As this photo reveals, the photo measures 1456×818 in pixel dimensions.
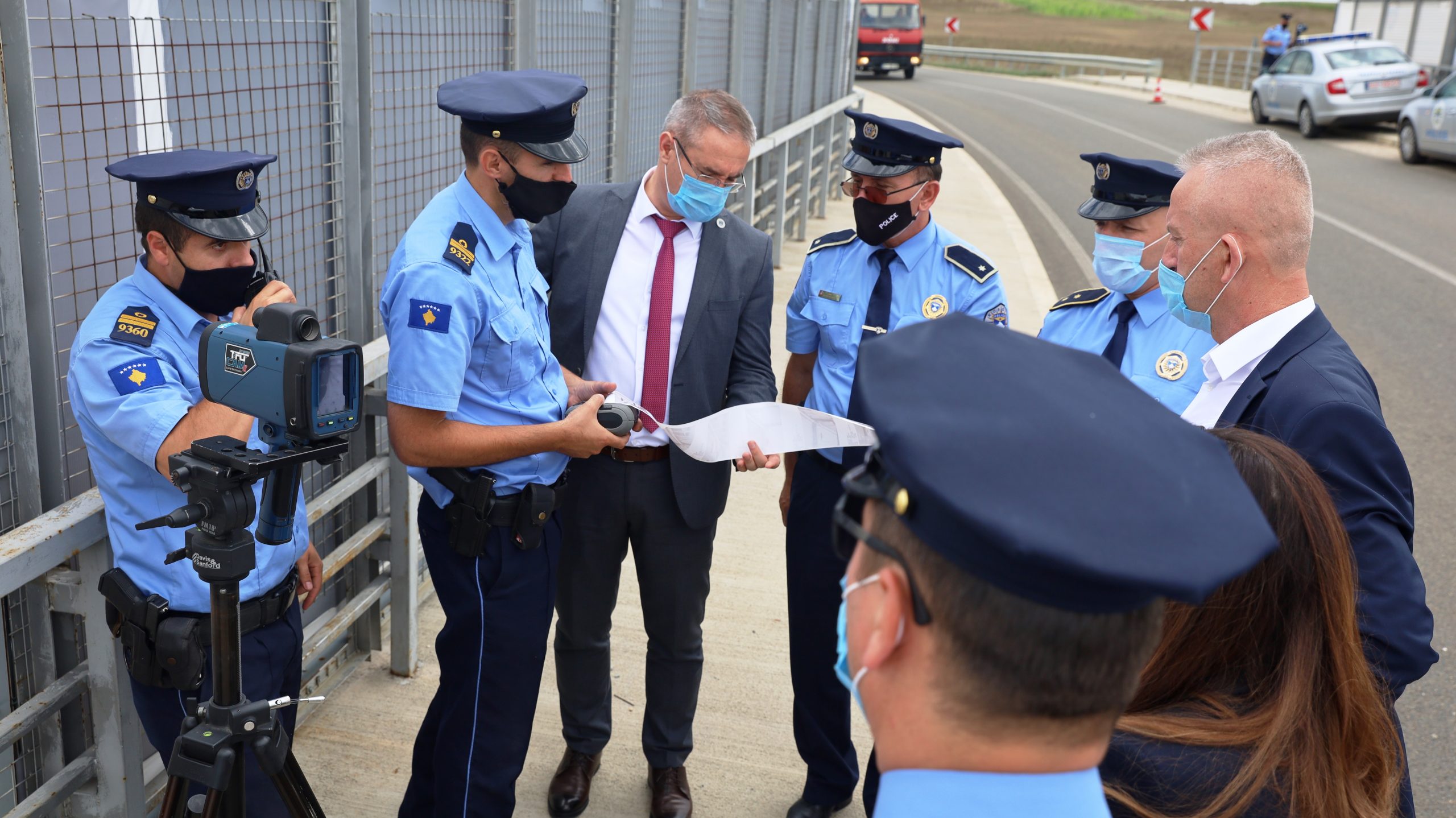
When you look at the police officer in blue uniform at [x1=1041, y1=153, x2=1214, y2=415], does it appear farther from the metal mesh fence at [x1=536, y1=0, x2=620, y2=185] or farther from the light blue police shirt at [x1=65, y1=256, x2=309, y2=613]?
the light blue police shirt at [x1=65, y1=256, x2=309, y2=613]

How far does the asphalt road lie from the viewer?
4.69 meters

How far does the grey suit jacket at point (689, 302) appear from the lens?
323 centimetres

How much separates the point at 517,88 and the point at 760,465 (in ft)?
3.81

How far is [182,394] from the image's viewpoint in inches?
89.0

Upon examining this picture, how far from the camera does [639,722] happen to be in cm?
381

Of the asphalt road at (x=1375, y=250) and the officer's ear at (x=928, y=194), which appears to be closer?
the officer's ear at (x=928, y=194)

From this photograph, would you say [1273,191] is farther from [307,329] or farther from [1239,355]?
[307,329]

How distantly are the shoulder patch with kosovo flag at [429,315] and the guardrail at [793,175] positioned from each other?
496cm

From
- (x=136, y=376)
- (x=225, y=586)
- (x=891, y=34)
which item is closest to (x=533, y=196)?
(x=136, y=376)

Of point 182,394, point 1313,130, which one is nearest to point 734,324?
point 182,394

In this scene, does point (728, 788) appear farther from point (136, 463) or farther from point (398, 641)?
point (136, 463)

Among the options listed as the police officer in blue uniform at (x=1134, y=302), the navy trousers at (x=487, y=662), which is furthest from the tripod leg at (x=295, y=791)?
the police officer in blue uniform at (x=1134, y=302)

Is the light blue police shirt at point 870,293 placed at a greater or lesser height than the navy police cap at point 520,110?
lesser

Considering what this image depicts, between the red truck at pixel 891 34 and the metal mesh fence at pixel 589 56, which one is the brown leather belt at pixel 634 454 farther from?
the red truck at pixel 891 34
